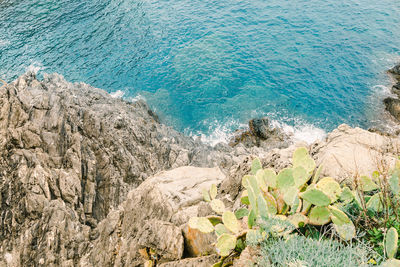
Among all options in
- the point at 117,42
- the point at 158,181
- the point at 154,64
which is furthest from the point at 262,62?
the point at 158,181

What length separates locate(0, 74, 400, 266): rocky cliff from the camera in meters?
7.79

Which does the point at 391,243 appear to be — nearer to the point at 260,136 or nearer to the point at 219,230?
the point at 219,230

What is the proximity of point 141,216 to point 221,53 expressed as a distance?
2885 cm

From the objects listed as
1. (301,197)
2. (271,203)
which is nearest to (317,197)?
(301,197)

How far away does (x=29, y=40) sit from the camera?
3794 centimetres

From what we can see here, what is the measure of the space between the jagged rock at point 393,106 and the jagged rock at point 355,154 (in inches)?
798

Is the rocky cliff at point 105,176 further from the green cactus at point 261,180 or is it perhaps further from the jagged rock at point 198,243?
the green cactus at point 261,180

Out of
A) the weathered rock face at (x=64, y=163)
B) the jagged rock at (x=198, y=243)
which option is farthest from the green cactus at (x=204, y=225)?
the weathered rock face at (x=64, y=163)

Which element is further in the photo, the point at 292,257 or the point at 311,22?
the point at 311,22

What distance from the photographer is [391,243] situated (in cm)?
395

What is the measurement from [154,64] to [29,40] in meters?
20.8

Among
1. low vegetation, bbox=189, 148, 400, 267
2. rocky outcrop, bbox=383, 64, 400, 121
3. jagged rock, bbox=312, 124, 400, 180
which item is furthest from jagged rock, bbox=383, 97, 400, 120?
low vegetation, bbox=189, 148, 400, 267

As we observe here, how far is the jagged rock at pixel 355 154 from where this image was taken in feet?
22.5

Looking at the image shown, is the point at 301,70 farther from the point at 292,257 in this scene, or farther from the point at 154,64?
the point at 292,257
